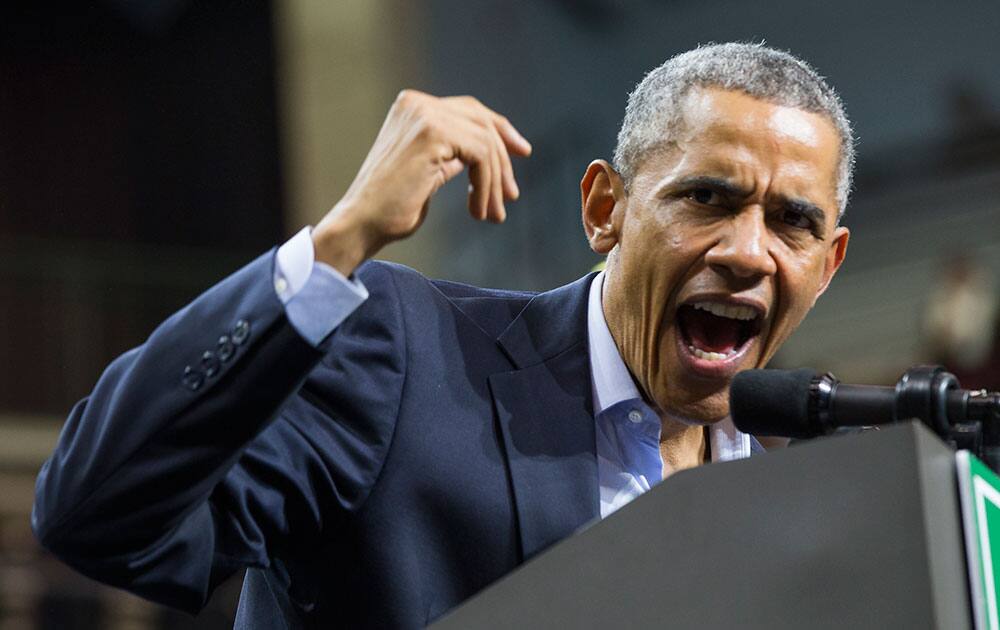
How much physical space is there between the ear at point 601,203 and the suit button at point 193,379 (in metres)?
0.87

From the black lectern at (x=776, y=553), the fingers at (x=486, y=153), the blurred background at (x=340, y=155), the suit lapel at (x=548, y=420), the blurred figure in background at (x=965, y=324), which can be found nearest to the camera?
the black lectern at (x=776, y=553)

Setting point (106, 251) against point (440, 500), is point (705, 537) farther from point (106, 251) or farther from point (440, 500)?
point (106, 251)

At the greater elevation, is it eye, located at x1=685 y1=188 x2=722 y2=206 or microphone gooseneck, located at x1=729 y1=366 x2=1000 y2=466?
eye, located at x1=685 y1=188 x2=722 y2=206

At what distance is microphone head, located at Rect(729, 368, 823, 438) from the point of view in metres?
1.57

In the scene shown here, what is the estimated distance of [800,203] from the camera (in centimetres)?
209

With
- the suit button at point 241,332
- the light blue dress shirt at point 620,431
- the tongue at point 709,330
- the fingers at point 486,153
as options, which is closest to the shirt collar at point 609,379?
the light blue dress shirt at point 620,431

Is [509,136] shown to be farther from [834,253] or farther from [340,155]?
[340,155]

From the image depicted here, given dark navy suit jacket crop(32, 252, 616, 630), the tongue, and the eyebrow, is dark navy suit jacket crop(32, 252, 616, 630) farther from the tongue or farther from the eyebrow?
the eyebrow

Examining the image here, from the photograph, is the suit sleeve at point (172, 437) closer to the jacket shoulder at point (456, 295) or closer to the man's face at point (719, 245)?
the jacket shoulder at point (456, 295)

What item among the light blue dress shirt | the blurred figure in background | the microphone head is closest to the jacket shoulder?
the light blue dress shirt

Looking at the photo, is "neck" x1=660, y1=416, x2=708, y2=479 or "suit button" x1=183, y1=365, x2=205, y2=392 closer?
"suit button" x1=183, y1=365, x2=205, y2=392

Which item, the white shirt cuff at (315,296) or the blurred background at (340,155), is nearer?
the white shirt cuff at (315,296)

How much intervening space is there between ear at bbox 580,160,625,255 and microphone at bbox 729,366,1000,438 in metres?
0.67

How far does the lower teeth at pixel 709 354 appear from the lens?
2.15 m
